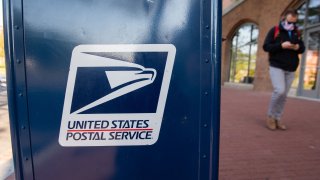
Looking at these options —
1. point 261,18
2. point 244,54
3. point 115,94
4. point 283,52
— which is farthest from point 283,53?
point 244,54

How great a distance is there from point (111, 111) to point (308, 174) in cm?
243

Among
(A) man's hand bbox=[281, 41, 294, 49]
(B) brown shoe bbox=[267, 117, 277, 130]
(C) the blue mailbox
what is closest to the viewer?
(C) the blue mailbox

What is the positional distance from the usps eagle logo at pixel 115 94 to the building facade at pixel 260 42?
878cm

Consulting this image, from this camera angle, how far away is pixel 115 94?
46.2 inches

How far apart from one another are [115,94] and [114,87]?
0.12ft

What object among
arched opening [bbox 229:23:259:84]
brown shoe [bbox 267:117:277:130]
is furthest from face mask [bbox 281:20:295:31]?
arched opening [bbox 229:23:259:84]

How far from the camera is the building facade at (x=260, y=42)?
8.59 m

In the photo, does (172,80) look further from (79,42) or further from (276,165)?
(276,165)

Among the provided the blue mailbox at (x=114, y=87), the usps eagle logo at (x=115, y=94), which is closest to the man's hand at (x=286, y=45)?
the blue mailbox at (x=114, y=87)

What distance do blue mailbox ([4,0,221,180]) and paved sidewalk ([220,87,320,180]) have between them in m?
1.56

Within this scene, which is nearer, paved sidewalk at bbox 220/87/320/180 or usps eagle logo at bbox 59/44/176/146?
usps eagle logo at bbox 59/44/176/146

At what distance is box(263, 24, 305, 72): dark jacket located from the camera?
372cm

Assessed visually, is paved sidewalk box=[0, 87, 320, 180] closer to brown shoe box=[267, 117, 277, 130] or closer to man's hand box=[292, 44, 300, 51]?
brown shoe box=[267, 117, 277, 130]

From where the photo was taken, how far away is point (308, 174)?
8.35 feet
